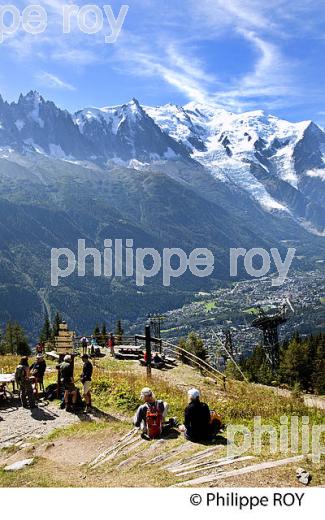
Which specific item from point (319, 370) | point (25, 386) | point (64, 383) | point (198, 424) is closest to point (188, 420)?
point (198, 424)

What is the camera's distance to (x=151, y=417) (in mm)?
15984

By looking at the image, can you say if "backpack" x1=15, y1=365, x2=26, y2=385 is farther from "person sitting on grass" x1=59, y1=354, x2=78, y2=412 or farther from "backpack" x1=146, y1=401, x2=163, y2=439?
"backpack" x1=146, y1=401, x2=163, y2=439

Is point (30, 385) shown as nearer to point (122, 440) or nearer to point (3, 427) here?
point (3, 427)

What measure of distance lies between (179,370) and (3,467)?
20810mm

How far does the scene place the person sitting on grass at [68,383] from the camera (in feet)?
67.3

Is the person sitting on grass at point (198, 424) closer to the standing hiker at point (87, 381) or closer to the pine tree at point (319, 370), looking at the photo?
A: the standing hiker at point (87, 381)

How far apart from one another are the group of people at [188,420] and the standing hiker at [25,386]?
21.6 feet

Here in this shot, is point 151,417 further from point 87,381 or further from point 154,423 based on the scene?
point 87,381

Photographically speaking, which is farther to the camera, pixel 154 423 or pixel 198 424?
pixel 154 423

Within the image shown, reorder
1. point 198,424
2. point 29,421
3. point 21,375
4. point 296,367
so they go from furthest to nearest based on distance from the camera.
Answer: point 296,367 < point 21,375 < point 29,421 < point 198,424

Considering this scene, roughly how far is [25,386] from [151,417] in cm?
785

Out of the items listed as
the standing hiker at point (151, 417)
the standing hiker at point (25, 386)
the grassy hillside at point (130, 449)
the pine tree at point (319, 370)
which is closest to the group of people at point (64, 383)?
the standing hiker at point (25, 386)

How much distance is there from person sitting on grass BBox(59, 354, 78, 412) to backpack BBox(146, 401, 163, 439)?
215 inches

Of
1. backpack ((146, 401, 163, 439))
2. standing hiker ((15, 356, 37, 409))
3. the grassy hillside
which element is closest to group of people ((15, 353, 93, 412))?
standing hiker ((15, 356, 37, 409))
